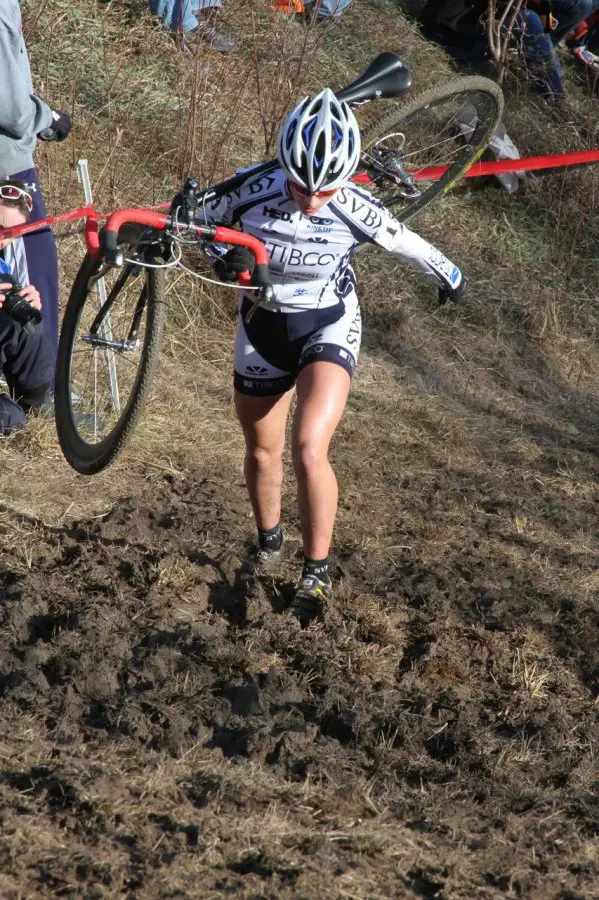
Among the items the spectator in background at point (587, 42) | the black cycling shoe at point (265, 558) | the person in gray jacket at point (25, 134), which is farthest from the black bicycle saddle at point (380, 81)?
the spectator in background at point (587, 42)

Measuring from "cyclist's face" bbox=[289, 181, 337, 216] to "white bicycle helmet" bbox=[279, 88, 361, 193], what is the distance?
0.14 feet

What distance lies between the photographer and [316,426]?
400 centimetres

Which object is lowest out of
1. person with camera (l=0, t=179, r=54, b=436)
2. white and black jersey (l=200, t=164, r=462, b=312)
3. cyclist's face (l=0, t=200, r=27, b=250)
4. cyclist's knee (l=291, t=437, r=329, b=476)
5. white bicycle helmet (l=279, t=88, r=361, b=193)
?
person with camera (l=0, t=179, r=54, b=436)

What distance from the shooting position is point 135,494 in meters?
5.29

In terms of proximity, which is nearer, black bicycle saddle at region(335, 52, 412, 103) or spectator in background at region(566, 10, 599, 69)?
black bicycle saddle at region(335, 52, 412, 103)

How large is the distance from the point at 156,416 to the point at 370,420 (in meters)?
1.46

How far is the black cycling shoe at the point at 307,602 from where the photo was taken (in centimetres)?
443

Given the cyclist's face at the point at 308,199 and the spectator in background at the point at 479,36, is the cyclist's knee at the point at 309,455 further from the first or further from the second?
the spectator in background at the point at 479,36

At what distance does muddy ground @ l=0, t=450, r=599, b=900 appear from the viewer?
2871 millimetres

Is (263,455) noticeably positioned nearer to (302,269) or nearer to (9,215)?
(302,269)

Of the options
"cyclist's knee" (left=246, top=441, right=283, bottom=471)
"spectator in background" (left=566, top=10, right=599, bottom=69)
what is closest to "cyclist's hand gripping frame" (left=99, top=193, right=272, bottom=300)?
"cyclist's knee" (left=246, top=441, right=283, bottom=471)

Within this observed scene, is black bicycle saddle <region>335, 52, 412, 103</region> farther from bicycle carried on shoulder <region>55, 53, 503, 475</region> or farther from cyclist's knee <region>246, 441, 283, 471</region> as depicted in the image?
cyclist's knee <region>246, 441, 283, 471</region>

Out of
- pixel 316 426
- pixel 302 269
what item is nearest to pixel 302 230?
pixel 302 269

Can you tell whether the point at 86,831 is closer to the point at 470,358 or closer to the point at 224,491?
the point at 224,491
